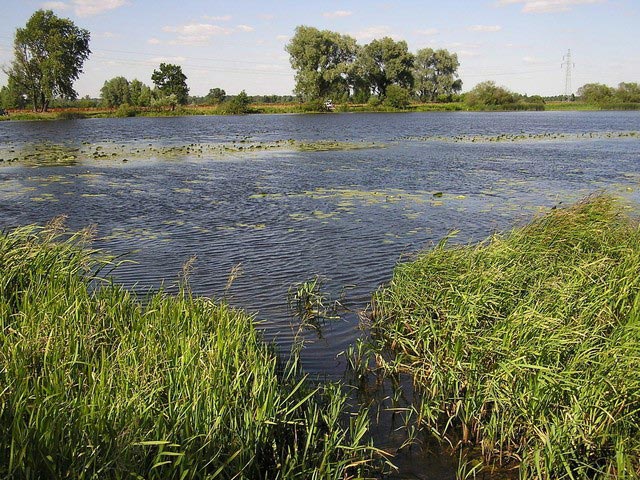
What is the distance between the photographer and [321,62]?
9456 cm

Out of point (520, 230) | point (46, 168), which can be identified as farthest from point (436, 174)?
point (46, 168)

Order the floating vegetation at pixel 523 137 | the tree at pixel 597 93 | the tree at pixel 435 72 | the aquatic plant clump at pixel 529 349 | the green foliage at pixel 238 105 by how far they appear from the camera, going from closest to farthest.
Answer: the aquatic plant clump at pixel 529 349 → the floating vegetation at pixel 523 137 → the green foliage at pixel 238 105 → the tree at pixel 597 93 → the tree at pixel 435 72

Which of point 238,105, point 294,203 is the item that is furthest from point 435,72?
point 294,203

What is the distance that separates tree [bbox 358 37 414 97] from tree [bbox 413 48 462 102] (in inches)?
719

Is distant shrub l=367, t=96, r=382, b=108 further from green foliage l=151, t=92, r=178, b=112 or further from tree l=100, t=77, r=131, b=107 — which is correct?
tree l=100, t=77, r=131, b=107

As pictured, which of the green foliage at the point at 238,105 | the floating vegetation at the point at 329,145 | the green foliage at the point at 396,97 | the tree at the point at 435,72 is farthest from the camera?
the tree at the point at 435,72

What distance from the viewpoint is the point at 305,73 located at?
3738 inches

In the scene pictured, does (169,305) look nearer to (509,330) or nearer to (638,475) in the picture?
(509,330)

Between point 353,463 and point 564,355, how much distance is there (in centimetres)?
243

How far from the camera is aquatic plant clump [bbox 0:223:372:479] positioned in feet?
13.1

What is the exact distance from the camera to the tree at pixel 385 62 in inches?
3917

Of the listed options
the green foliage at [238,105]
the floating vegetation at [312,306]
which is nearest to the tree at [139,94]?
the green foliage at [238,105]

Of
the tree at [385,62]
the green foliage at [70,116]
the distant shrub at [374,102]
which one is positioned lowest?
the green foliage at [70,116]

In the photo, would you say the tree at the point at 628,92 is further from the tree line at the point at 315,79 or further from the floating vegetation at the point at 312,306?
the floating vegetation at the point at 312,306
